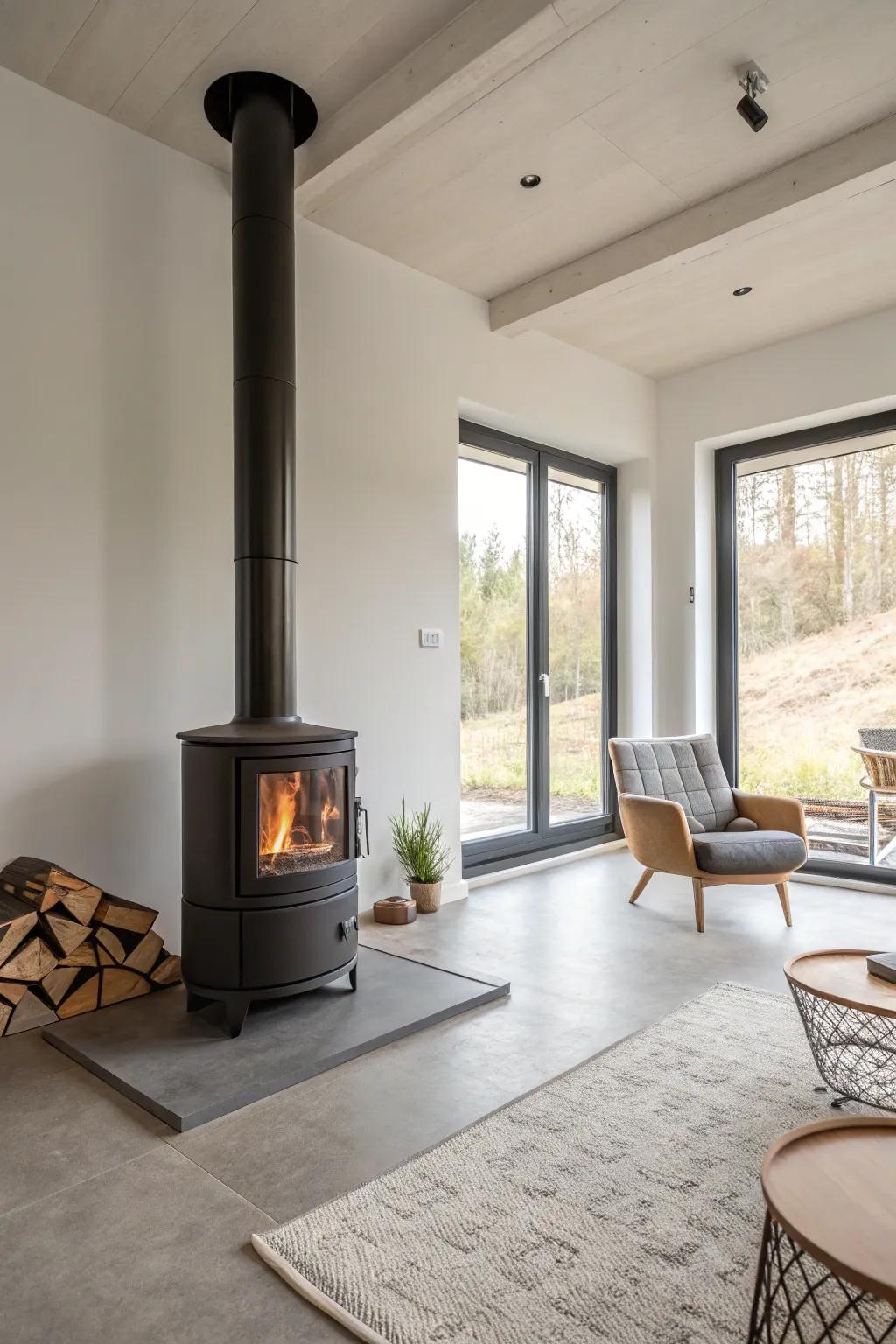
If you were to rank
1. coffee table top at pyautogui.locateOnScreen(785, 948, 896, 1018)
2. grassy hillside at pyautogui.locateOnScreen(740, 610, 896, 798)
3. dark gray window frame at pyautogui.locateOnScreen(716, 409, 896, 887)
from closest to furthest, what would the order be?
coffee table top at pyautogui.locateOnScreen(785, 948, 896, 1018)
grassy hillside at pyautogui.locateOnScreen(740, 610, 896, 798)
dark gray window frame at pyautogui.locateOnScreen(716, 409, 896, 887)

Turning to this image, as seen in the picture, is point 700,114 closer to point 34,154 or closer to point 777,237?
point 777,237

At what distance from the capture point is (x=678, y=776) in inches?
171

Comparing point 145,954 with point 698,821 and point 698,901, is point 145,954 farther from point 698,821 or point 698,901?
point 698,821

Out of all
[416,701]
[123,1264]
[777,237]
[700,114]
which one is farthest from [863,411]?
[123,1264]

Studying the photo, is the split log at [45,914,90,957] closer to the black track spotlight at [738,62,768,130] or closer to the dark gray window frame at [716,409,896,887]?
the black track spotlight at [738,62,768,130]

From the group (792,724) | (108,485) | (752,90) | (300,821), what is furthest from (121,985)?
(792,724)

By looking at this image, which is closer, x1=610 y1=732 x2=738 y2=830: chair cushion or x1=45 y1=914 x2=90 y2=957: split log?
x1=45 y1=914 x2=90 y2=957: split log

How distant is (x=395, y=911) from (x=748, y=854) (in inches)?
59.8

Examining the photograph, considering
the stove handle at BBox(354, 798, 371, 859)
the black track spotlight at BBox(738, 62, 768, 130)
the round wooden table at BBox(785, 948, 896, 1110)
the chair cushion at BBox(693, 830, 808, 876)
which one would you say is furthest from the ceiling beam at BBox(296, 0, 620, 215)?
the chair cushion at BBox(693, 830, 808, 876)

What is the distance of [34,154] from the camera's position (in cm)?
285

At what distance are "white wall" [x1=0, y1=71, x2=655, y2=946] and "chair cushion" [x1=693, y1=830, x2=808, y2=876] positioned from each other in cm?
121

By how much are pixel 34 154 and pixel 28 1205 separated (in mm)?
3015

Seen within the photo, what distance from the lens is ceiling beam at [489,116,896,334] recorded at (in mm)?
3145

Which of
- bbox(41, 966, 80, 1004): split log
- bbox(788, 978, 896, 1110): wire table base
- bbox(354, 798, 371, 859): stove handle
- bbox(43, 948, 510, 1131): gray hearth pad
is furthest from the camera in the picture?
bbox(354, 798, 371, 859): stove handle
